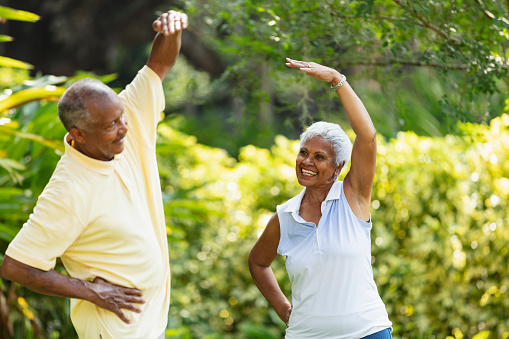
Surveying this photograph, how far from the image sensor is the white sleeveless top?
256 cm

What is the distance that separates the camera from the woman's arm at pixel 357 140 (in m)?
2.51

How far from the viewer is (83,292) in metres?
2.38

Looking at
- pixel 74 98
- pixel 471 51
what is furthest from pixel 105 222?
pixel 471 51

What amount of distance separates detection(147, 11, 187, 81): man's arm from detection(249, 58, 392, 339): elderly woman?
0.49 metres

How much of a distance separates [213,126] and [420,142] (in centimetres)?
675

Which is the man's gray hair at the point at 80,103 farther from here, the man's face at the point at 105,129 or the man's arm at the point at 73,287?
the man's arm at the point at 73,287

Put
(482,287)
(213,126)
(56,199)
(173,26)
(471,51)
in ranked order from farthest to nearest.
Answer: (213,126)
(482,287)
(471,51)
(173,26)
(56,199)

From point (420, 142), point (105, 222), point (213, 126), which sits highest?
point (105, 222)

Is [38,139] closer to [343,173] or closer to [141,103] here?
[141,103]

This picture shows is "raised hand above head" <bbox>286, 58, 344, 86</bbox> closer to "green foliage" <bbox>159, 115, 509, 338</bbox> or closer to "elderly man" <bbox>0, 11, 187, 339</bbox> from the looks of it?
"elderly man" <bbox>0, 11, 187, 339</bbox>

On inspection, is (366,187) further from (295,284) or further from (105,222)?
(105,222)

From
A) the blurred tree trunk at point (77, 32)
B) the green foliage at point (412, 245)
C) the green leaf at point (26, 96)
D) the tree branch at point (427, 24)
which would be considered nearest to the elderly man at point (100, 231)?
the tree branch at point (427, 24)

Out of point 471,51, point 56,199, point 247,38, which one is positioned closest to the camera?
point 56,199

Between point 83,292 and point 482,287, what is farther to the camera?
point 482,287
